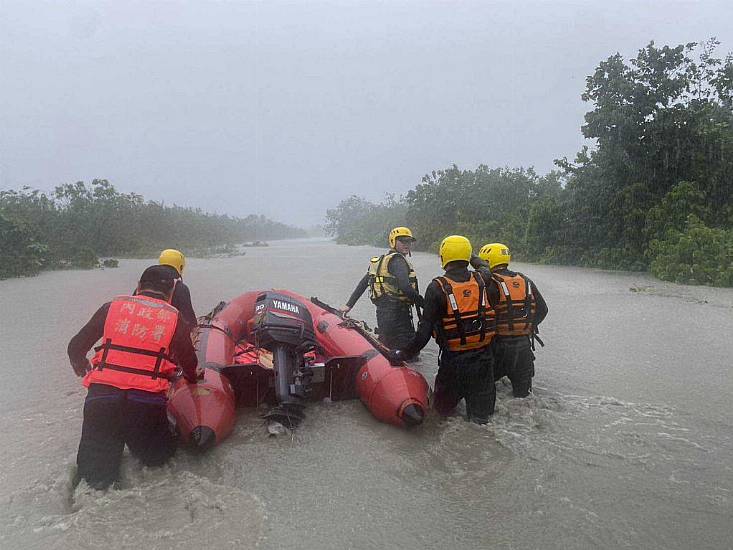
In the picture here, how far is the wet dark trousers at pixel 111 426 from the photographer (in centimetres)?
289

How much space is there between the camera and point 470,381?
3850mm

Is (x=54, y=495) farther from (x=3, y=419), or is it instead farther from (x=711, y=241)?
(x=711, y=241)

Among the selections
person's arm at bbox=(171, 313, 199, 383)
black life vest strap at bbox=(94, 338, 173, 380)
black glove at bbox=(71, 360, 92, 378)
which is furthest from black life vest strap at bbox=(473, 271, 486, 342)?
black glove at bbox=(71, 360, 92, 378)

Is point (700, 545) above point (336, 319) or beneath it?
beneath

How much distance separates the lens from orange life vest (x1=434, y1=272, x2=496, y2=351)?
3.70m

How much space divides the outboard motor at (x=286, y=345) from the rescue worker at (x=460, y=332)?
0.78 meters

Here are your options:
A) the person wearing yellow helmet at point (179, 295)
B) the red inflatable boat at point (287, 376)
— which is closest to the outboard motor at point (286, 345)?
the red inflatable boat at point (287, 376)

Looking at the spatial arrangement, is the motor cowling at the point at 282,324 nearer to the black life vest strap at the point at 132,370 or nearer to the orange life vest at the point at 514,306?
the black life vest strap at the point at 132,370

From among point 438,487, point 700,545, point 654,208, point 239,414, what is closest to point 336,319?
point 239,414

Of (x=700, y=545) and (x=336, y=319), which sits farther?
(x=336, y=319)

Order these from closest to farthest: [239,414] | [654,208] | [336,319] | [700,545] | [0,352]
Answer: [700,545], [239,414], [336,319], [0,352], [654,208]

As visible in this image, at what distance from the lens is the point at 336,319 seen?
504 cm

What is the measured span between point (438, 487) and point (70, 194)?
24.2 metres

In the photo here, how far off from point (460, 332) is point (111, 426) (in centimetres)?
223
